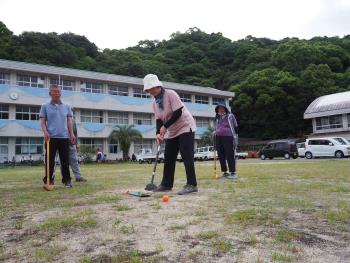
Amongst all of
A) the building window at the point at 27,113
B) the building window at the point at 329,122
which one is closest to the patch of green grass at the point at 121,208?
the building window at the point at 27,113

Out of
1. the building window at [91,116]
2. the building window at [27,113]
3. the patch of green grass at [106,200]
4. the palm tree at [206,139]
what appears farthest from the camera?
the palm tree at [206,139]

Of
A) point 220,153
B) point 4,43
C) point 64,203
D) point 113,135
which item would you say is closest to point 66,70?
point 113,135

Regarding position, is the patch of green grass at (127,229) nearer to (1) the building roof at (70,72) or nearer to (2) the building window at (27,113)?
(1) the building roof at (70,72)

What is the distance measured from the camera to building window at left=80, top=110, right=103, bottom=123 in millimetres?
40453

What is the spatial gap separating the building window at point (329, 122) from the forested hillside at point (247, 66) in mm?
4264

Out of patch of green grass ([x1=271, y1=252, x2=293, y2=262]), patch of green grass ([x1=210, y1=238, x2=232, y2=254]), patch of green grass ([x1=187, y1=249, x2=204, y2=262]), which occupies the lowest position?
patch of green grass ([x1=271, y1=252, x2=293, y2=262])

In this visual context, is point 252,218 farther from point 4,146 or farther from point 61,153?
point 4,146

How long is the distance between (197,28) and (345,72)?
3375 cm

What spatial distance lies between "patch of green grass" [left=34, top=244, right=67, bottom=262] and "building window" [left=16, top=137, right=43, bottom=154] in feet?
119

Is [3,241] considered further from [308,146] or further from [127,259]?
[308,146]

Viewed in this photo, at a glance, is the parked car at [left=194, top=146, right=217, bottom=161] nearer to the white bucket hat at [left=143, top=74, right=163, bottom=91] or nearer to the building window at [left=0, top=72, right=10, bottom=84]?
the building window at [left=0, top=72, right=10, bottom=84]

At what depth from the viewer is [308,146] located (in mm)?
28141

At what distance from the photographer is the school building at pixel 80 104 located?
116 feet

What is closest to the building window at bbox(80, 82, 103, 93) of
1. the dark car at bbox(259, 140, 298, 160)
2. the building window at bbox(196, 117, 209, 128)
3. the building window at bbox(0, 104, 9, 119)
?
the building window at bbox(0, 104, 9, 119)
